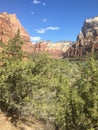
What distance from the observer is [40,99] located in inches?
1359

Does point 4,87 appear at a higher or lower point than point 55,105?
higher

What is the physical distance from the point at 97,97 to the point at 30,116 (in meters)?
16.5

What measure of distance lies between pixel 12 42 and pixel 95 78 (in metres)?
33.9

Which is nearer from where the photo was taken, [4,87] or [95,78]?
[95,78]

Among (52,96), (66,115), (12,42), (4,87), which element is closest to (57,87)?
(52,96)

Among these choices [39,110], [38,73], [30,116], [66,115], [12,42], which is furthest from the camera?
[12,42]

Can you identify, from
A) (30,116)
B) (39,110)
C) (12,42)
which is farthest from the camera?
(12,42)

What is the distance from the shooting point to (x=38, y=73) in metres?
35.7

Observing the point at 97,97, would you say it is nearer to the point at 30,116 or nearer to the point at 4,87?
the point at 4,87

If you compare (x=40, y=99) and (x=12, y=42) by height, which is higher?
(x=12, y=42)

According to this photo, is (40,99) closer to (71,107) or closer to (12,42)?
(71,107)

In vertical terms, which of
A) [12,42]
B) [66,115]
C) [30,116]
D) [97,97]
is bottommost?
[30,116]

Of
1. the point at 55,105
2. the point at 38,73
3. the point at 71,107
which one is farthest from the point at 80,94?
the point at 38,73

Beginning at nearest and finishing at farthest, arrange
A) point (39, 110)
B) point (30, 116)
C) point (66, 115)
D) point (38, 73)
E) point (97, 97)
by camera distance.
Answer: point (97, 97) < point (66, 115) < point (39, 110) < point (38, 73) < point (30, 116)
